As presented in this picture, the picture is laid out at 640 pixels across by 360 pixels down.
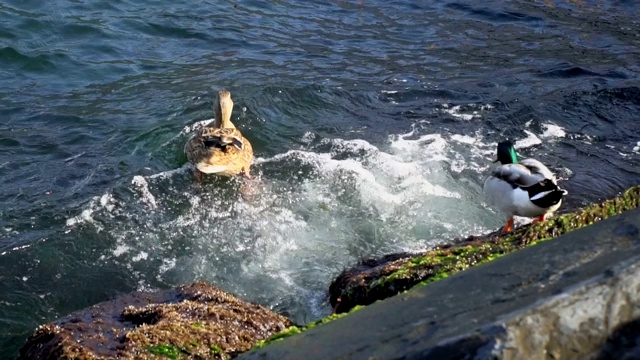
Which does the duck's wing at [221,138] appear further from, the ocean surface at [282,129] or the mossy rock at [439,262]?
the mossy rock at [439,262]

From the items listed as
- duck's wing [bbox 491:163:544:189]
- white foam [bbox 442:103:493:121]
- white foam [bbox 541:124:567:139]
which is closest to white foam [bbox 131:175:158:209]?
duck's wing [bbox 491:163:544:189]

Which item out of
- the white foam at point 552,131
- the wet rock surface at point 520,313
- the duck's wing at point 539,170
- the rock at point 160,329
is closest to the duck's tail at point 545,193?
the duck's wing at point 539,170

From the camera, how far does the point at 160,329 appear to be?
4574 mm

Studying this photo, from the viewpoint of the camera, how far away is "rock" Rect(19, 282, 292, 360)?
4.41m

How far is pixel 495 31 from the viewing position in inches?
582

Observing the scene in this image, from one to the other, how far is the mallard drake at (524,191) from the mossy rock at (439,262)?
4.38 feet

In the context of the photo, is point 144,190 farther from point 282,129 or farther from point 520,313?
point 520,313

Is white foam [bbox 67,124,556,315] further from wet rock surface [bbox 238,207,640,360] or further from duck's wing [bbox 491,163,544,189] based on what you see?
wet rock surface [bbox 238,207,640,360]

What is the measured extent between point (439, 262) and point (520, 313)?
2.42 m

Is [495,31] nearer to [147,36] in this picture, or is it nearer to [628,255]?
[147,36]

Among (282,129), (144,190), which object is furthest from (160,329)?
(282,129)

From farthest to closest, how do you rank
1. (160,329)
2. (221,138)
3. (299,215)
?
(221,138) < (299,215) < (160,329)

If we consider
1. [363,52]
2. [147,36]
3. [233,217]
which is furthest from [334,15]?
[233,217]

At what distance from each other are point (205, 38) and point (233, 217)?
5.97m
